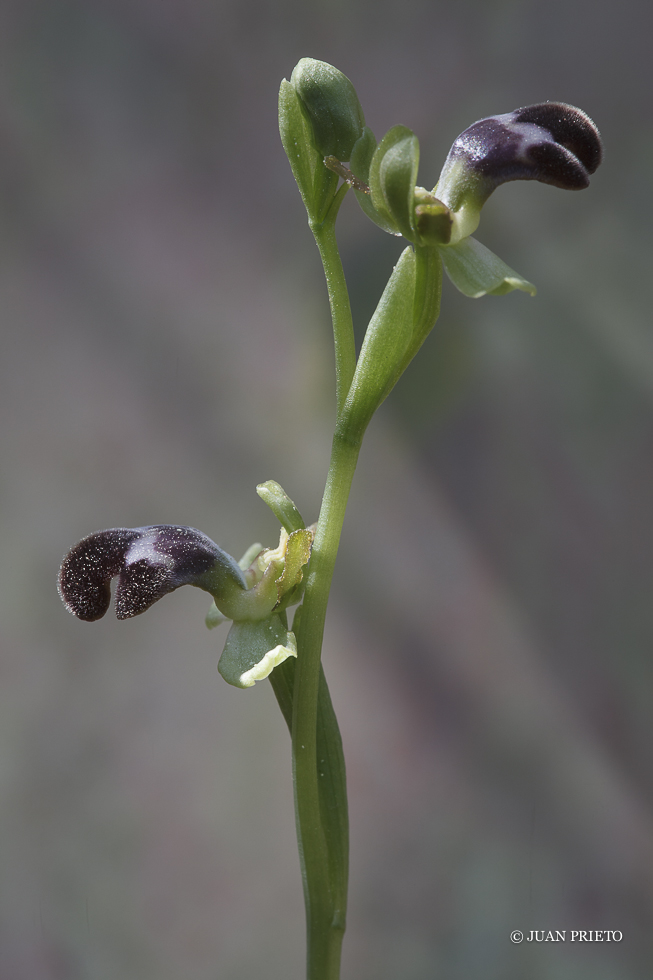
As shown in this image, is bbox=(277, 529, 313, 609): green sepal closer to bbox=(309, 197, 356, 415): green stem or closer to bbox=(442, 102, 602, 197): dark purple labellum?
bbox=(309, 197, 356, 415): green stem

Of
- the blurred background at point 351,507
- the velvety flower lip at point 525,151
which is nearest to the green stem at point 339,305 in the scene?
the velvety flower lip at point 525,151

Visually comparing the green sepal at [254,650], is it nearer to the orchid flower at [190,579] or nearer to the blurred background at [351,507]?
the orchid flower at [190,579]

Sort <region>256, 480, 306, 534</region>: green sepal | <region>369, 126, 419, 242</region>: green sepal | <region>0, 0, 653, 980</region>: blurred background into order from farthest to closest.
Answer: <region>0, 0, 653, 980</region>: blurred background → <region>256, 480, 306, 534</region>: green sepal → <region>369, 126, 419, 242</region>: green sepal

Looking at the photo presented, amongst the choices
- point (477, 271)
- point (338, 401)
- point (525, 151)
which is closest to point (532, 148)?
point (525, 151)

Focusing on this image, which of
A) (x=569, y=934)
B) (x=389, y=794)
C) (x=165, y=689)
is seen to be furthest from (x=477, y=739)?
(x=165, y=689)

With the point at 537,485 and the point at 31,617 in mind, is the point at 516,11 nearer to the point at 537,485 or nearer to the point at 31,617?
the point at 537,485

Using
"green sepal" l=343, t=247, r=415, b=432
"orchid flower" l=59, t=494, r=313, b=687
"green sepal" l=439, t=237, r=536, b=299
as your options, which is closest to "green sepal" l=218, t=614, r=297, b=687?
"orchid flower" l=59, t=494, r=313, b=687
